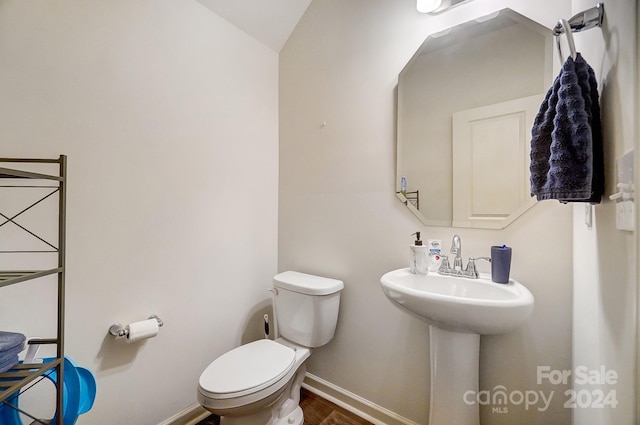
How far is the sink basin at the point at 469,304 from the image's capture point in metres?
0.83

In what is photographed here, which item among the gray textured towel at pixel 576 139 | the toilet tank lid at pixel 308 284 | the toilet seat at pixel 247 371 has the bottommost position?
the toilet seat at pixel 247 371

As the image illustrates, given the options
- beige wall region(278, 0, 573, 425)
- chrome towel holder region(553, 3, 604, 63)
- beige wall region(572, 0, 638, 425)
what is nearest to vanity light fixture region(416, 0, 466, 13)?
beige wall region(278, 0, 573, 425)

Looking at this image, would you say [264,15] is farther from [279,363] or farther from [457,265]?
[279,363]

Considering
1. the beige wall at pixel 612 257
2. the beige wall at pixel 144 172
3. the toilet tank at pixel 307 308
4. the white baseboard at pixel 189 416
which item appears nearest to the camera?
the beige wall at pixel 612 257

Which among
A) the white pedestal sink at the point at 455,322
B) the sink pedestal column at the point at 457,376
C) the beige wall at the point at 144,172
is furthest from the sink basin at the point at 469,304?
the beige wall at the point at 144,172

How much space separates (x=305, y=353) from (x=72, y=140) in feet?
4.90

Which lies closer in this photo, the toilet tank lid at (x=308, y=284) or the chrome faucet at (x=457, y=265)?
the chrome faucet at (x=457, y=265)

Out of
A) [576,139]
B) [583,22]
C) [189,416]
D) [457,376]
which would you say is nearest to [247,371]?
[189,416]

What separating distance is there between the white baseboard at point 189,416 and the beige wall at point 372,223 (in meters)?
0.70

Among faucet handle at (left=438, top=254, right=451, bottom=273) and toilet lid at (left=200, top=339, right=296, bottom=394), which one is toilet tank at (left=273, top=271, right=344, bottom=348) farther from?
faucet handle at (left=438, top=254, right=451, bottom=273)

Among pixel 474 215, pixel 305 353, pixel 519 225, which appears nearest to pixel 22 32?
pixel 305 353

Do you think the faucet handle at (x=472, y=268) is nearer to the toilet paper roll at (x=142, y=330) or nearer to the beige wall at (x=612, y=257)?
the beige wall at (x=612, y=257)

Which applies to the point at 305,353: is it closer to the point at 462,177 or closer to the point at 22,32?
the point at 462,177

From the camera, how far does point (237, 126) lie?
1686 millimetres
